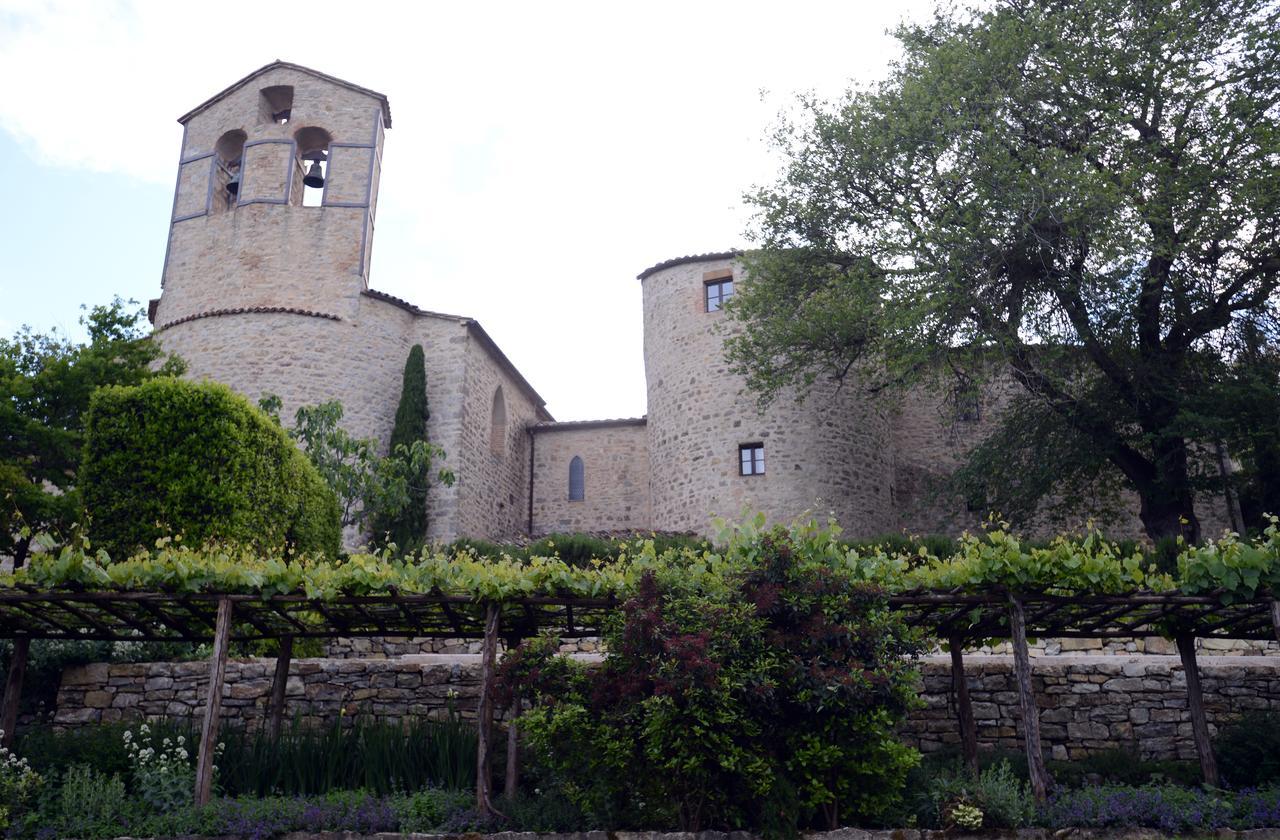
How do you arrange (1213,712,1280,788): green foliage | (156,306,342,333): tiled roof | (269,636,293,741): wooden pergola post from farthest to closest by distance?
(156,306,342,333): tiled roof
(269,636,293,741): wooden pergola post
(1213,712,1280,788): green foliage

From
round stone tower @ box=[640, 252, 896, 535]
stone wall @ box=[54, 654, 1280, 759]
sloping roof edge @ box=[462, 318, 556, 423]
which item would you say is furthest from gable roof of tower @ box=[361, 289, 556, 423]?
stone wall @ box=[54, 654, 1280, 759]

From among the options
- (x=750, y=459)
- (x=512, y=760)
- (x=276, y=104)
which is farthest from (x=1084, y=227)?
(x=276, y=104)

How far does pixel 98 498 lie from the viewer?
11.9m

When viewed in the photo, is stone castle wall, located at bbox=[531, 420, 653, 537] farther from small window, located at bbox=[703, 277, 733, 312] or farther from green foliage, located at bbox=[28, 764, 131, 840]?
green foliage, located at bbox=[28, 764, 131, 840]

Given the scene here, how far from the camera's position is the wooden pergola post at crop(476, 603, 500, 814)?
8.22 meters

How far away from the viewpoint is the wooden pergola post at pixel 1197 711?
29.7ft

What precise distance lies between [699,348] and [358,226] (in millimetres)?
7913

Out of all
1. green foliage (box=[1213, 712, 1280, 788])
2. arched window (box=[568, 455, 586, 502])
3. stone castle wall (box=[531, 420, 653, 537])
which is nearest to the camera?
green foliage (box=[1213, 712, 1280, 788])

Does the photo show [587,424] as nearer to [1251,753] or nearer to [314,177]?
[314,177]

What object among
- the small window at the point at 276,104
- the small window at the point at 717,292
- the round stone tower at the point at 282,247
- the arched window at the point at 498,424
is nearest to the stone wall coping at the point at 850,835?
the round stone tower at the point at 282,247

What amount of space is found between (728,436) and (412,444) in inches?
254

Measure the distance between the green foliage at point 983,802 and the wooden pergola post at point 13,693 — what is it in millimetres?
8174

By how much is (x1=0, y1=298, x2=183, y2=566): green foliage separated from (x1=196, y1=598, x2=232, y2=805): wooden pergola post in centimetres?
781

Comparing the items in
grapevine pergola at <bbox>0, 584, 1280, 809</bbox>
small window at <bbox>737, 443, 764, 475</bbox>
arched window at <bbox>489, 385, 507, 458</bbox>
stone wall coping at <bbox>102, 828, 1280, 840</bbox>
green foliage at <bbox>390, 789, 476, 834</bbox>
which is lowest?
stone wall coping at <bbox>102, 828, 1280, 840</bbox>
